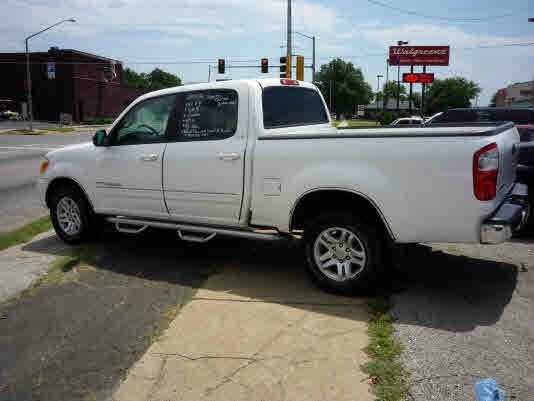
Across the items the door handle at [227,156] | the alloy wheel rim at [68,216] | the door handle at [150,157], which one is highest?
the door handle at [227,156]

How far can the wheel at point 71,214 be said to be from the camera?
21.5ft

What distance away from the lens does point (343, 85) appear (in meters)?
131

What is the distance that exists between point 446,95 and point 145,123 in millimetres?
138365

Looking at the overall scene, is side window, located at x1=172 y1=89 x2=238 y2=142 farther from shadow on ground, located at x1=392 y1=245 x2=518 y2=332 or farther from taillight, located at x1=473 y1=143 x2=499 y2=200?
taillight, located at x1=473 y1=143 x2=499 y2=200

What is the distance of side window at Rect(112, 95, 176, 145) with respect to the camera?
5.82 metres

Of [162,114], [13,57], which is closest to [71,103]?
[13,57]

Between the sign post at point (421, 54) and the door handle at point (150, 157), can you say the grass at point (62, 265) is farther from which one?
the sign post at point (421, 54)

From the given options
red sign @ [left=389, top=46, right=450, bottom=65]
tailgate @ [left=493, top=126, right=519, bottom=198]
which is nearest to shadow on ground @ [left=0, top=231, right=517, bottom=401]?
tailgate @ [left=493, top=126, right=519, bottom=198]

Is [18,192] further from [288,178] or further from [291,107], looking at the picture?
[288,178]

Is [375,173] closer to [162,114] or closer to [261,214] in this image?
[261,214]

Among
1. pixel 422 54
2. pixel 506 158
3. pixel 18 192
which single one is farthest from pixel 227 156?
pixel 422 54

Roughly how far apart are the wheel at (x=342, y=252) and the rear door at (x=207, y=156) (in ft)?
2.94

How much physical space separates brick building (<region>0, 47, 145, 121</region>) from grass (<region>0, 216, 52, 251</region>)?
173 feet

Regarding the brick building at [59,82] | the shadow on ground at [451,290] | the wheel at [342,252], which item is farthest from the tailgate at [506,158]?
the brick building at [59,82]
